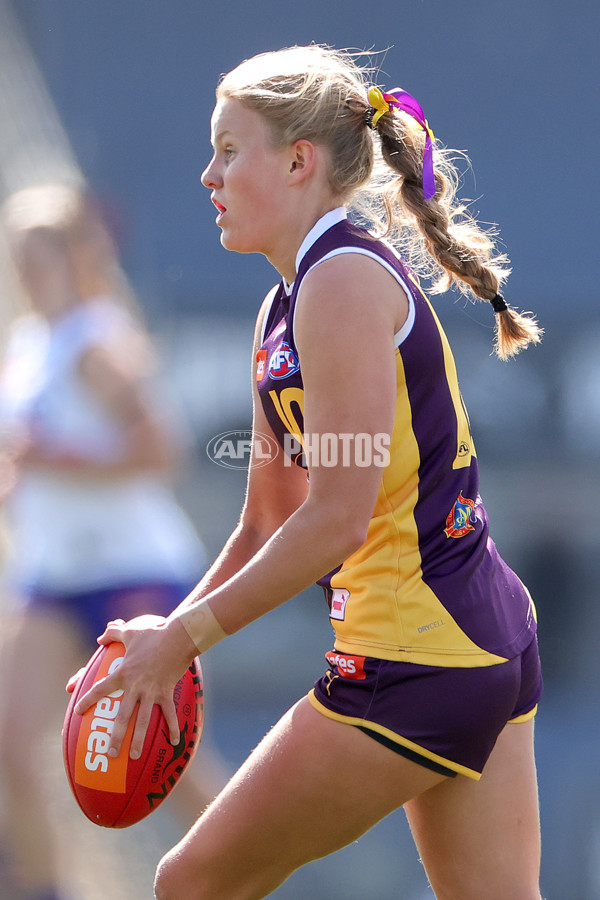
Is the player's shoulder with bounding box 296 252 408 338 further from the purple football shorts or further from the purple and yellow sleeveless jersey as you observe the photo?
the purple football shorts

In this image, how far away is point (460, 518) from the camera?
1.49 m

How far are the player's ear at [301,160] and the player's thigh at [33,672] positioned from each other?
134cm

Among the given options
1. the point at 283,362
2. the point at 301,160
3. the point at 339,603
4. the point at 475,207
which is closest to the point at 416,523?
the point at 339,603

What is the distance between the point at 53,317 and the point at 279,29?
5.29 feet

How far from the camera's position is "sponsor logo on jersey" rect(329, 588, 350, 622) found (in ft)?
4.94

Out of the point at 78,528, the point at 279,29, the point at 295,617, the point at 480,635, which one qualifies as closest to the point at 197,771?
the point at 78,528

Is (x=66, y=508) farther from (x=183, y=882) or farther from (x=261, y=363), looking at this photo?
(x=183, y=882)

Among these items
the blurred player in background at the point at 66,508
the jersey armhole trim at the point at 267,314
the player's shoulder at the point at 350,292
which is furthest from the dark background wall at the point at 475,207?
the player's shoulder at the point at 350,292

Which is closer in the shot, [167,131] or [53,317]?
[53,317]

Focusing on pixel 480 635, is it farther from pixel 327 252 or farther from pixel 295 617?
pixel 295 617

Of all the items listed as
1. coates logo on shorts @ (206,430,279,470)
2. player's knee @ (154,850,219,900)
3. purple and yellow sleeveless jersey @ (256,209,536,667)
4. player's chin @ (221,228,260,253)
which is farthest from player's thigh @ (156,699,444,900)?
coates logo on shorts @ (206,430,279,470)

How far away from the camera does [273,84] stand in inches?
59.3

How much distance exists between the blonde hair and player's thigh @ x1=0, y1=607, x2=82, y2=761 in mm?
1275

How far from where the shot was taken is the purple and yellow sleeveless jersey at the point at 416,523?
4.68ft
